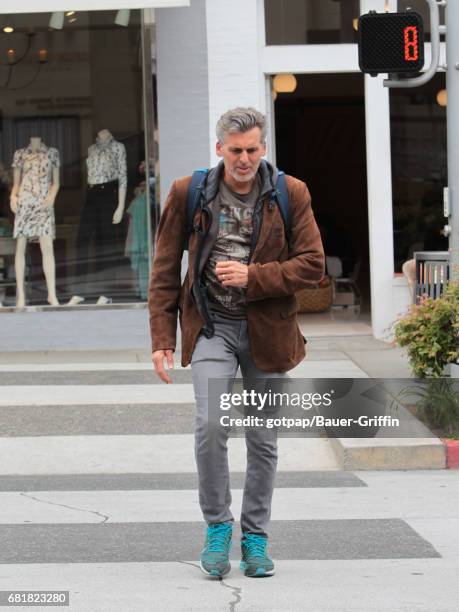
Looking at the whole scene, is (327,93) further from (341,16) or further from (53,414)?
(53,414)

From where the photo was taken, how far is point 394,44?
353 inches

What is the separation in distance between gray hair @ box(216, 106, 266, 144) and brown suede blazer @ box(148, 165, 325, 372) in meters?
0.28

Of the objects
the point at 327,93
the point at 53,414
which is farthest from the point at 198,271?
the point at 327,93

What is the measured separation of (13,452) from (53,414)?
0.97m

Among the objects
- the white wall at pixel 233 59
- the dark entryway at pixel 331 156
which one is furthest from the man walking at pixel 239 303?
the dark entryway at pixel 331 156

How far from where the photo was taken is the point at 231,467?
8.32 m

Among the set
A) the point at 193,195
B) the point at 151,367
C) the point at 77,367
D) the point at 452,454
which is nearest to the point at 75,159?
the point at 77,367

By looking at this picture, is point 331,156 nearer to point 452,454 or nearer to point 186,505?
point 452,454

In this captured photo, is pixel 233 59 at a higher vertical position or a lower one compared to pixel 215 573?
higher

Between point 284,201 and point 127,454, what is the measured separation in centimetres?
372

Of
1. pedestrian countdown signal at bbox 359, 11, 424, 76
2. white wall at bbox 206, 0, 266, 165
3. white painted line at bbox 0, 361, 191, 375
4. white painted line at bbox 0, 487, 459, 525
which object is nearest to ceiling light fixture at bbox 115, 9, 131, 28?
white wall at bbox 206, 0, 266, 165

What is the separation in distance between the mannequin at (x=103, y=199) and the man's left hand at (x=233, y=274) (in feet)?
28.6

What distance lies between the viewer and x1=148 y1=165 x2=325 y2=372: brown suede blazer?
17.2 ft

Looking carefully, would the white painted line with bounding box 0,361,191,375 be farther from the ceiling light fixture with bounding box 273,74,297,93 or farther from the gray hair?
the gray hair
